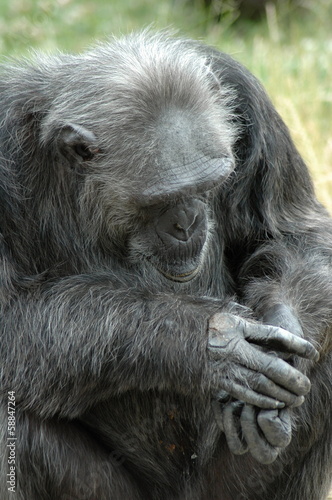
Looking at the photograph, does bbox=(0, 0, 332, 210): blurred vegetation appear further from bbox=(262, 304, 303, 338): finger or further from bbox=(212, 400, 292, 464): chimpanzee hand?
bbox=(212, 400, 292, 464): chimpanzee hand

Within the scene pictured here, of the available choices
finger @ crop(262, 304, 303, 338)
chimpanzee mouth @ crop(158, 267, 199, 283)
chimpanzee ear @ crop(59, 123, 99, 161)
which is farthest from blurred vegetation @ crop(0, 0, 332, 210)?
finger @ crop(262, 304, 303, 338)

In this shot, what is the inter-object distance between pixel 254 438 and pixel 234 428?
124 mm

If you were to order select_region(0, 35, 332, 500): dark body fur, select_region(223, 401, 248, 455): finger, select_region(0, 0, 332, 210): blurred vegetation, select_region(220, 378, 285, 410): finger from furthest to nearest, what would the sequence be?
select_region(0, 0, 332, 210): blurred vegetation < select_region(0, 35, 332, 500): dark body fur < select_region(223, 401, 248, 455): finger < select_region(220, 378, 285, 410): finger

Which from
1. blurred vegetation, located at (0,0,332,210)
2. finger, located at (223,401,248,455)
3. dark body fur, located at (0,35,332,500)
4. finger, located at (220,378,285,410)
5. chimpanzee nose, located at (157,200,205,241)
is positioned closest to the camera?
finger, located at (220,378,285,410)

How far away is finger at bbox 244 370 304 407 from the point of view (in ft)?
14.7

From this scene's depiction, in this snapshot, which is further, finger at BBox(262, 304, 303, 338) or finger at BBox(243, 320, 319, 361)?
finger at BBox(262, 304, 303, 338)

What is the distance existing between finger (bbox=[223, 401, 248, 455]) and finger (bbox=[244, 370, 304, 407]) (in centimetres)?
22

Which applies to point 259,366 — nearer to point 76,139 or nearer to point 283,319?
point 283,319

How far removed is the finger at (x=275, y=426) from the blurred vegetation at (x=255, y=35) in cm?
322

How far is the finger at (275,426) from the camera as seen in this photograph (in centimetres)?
449

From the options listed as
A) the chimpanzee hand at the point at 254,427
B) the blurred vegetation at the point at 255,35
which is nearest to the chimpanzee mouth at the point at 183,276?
the chimpanzee hand at the point at 254,427

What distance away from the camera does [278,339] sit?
4.49 meters

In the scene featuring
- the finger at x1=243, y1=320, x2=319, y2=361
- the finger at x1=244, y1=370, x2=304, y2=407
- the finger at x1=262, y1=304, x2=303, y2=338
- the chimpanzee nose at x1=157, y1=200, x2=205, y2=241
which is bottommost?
the finger at x1=244, y1=370, x2=304, y2=407

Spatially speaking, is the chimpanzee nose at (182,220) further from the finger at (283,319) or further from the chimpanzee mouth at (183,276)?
the finger at (283,319)
